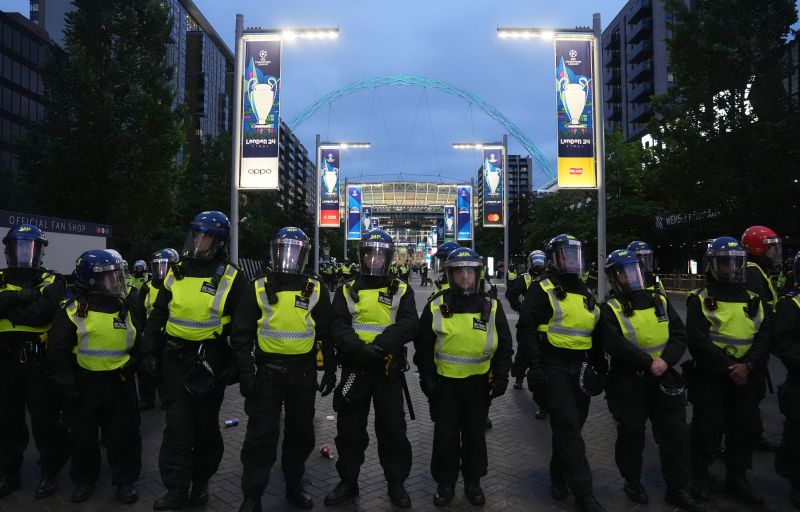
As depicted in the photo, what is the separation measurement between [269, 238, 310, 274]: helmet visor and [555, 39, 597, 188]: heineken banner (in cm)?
880

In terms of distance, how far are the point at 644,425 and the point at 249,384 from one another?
10.5 feet

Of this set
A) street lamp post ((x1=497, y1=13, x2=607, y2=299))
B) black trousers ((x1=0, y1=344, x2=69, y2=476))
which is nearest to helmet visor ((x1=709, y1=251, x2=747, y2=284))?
black trousers ((x1=0, y1=344, x2=69, y2=476))

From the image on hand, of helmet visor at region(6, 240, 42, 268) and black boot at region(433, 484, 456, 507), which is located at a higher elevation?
helmet visor at region(6, 240, 42, 268)

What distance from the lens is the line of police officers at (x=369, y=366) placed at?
4.38m

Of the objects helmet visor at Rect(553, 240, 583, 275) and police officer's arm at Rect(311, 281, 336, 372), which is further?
helmet visor at Rect(553, 240, 583, 275)

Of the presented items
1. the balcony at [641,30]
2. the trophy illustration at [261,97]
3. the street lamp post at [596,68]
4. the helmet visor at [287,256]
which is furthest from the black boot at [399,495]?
the balcony at [641,30]

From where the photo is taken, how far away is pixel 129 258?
28297mm

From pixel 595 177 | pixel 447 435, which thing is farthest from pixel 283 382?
pixel 595 177

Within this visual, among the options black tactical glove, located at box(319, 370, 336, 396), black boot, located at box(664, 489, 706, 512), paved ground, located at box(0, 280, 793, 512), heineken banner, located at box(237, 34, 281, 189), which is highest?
heineken banner, located at box(237, 34, 281, 189)

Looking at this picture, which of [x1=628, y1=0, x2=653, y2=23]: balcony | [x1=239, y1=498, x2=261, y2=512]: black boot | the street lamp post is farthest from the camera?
[x1=628, y1=0, x2=653, y2=23]: balcony

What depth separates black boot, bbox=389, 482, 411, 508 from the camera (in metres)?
4.47

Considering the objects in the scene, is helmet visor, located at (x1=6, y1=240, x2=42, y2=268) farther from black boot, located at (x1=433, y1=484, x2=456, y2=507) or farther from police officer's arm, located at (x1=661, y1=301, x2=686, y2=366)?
police officer's arm, located at (x1=661, y1=301, x2=686, y2=366)

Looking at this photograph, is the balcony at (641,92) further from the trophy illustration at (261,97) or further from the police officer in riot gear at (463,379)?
the police officer in riot gear at (463,379)

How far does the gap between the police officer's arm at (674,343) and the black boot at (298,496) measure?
10.2 feet
